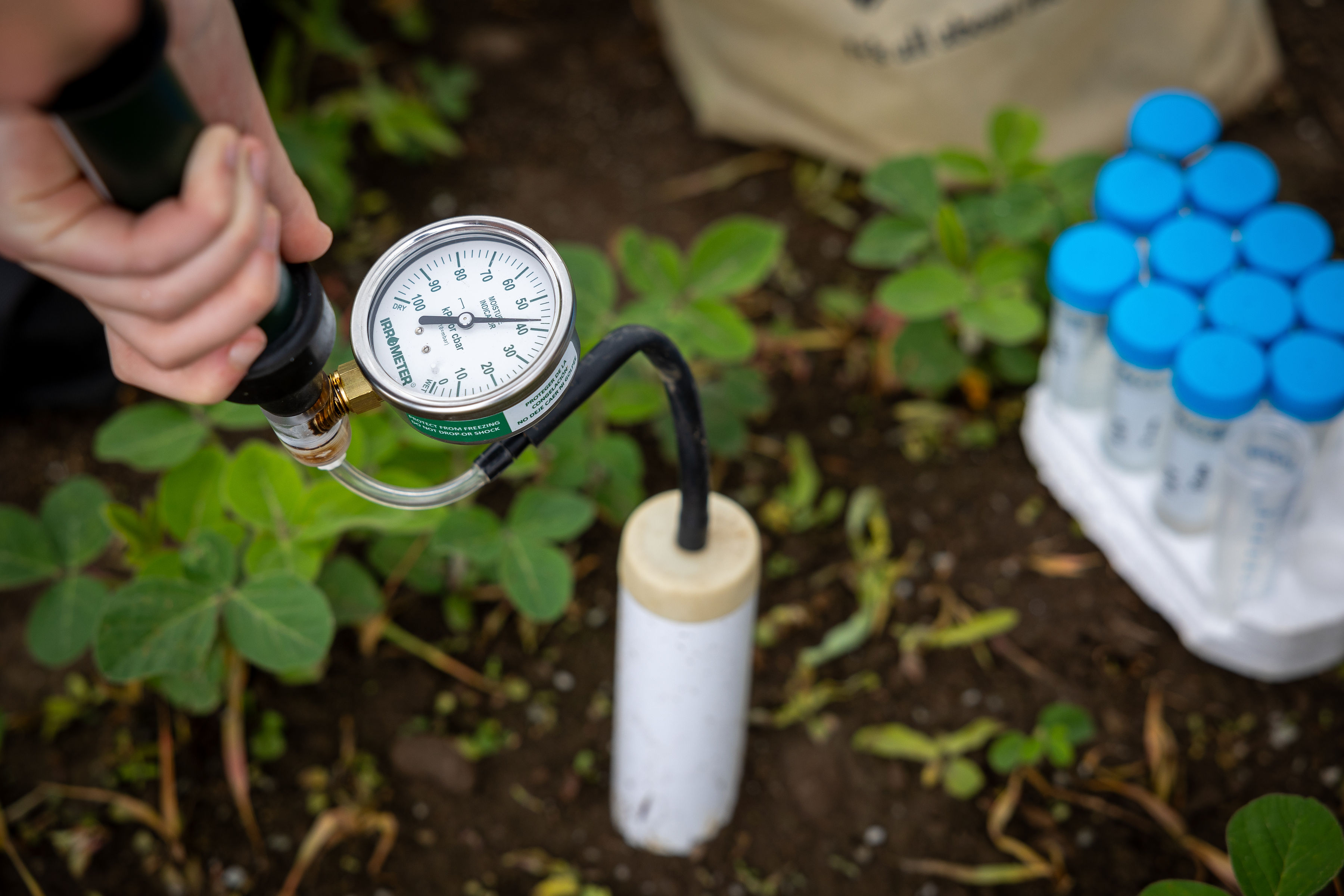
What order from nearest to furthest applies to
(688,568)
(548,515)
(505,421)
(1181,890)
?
(505,421) < (1181,890) < (688,568) < (548,515)

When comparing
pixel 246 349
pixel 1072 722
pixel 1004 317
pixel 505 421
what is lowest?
pixel 1072 722

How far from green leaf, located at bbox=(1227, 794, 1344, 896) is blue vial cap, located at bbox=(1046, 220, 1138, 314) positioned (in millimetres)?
602

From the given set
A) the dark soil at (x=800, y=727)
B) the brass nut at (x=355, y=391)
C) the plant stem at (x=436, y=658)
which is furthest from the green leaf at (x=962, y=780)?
the brass nut at (x=355, y=391)

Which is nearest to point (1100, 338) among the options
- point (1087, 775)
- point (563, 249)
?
point (1087, 775)

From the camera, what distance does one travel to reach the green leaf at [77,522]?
4.08 feet

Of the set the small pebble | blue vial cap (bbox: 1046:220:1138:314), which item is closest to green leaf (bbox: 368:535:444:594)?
the small pebble

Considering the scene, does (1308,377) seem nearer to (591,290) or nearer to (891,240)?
(891,240)

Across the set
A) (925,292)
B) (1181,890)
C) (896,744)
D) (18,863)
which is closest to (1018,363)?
(925,292)

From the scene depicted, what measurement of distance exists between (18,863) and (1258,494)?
59.8 inches

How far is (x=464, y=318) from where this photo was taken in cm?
73

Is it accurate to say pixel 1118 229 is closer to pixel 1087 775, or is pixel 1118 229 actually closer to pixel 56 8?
pixel 1087 775

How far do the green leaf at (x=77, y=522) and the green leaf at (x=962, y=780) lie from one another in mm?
1070

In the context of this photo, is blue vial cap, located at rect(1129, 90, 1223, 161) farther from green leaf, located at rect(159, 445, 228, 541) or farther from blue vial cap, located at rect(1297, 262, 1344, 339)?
green leaf, located at rect(159, 445, 228, 541)

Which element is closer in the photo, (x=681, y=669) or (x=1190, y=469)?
(x=681, y=669)
